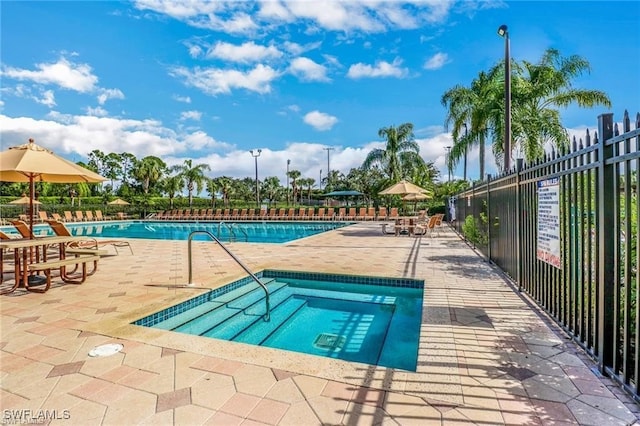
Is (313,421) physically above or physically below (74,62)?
below

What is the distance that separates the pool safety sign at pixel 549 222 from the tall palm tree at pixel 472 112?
7979mm

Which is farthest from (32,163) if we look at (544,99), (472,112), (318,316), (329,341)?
(544,99)

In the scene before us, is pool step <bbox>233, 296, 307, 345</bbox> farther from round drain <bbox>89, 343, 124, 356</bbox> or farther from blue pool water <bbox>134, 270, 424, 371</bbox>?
round drain <bbox>89, 343, 124, 356</bbox>

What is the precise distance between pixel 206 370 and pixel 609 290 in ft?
9.43

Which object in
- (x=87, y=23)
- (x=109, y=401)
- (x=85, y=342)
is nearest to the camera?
(x=109, y=401)

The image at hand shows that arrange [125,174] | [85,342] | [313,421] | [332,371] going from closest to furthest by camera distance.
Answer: [313,421], [332,371], [85,342], [125,174]

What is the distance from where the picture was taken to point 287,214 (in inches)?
1031

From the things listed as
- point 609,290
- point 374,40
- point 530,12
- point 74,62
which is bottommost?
point 609,290

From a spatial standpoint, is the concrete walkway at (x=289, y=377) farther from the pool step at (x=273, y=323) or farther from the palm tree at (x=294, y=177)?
the palm tree at (x=294, y=177)

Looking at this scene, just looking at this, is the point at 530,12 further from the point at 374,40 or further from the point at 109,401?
the point at 109,401

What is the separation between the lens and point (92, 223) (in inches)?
968

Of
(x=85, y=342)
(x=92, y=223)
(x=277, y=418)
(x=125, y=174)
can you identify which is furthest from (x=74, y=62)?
(x=125, y=174)

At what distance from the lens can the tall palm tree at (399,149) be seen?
23016 mm

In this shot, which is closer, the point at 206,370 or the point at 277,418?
the point at 277,418
